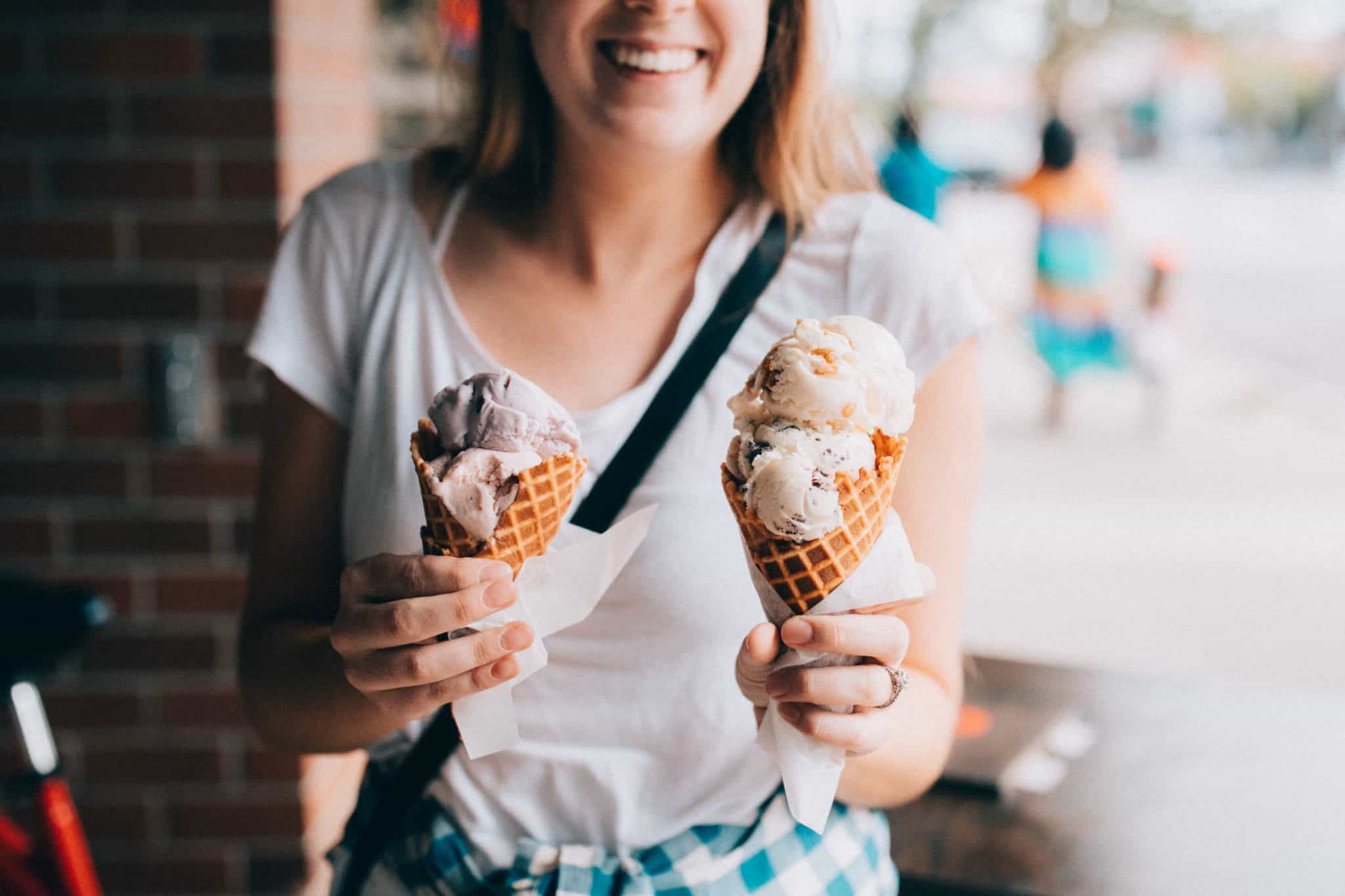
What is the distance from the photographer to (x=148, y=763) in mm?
2703

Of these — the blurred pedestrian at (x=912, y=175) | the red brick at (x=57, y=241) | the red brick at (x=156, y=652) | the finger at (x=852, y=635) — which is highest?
the blurred pedestrian at (x=912, y=175)

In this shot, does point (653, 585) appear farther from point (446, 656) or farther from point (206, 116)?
point (206, 116)

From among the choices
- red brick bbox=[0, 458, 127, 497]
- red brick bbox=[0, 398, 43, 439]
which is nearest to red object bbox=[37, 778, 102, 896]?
red brick bbox=[0, 458, 127, 497]

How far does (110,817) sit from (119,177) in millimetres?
1467

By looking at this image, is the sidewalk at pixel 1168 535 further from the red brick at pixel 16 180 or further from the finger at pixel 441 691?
the finger at pixel 441 691

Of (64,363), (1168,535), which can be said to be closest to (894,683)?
(64,363)

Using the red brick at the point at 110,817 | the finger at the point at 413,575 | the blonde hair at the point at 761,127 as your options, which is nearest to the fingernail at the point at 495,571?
the finger at the point at 413,575

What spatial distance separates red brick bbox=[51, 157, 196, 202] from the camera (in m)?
2.49

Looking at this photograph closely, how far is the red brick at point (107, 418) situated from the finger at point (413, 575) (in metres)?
1.74

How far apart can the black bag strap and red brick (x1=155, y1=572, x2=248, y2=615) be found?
1397mm

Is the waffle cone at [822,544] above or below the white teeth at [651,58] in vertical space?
below

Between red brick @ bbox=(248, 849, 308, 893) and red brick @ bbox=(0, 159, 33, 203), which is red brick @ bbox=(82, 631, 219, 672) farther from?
red brick @ bbox=(0, 159, 33, 203)

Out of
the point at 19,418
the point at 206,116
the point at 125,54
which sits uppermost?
the point at 125,54

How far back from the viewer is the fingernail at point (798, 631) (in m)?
1.00
